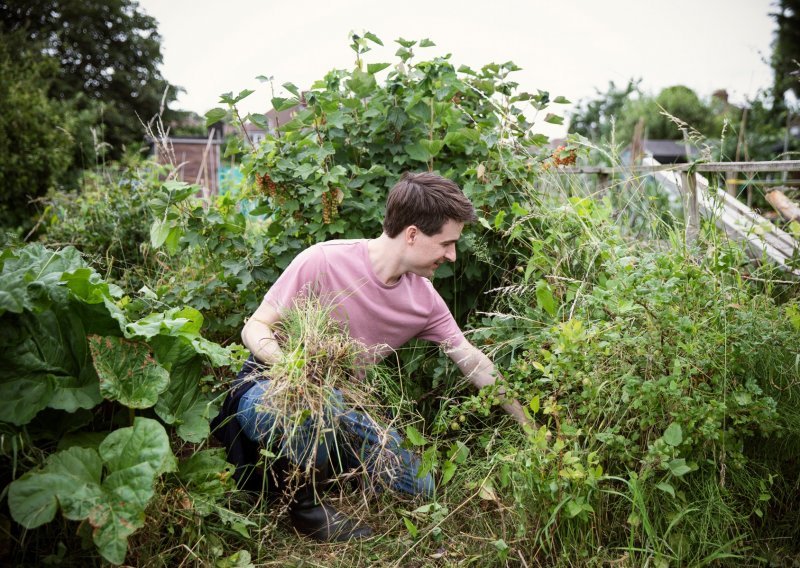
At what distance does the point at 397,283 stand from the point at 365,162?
0.93 m

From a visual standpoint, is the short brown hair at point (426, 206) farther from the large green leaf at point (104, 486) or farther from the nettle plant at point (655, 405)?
the large green leaf at point (104, 486)

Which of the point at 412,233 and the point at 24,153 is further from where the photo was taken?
the point at 24,153

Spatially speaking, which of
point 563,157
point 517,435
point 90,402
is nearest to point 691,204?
point 563,157

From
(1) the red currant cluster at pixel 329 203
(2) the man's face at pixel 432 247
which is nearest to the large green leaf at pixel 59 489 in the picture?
(2) the man's face at pixel 432 247

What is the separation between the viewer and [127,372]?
6.05 ft

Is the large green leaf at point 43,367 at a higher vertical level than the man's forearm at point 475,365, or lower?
higher

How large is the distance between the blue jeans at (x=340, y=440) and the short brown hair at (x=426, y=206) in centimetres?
82

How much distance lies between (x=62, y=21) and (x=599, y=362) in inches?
1309

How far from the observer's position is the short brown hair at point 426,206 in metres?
2.42

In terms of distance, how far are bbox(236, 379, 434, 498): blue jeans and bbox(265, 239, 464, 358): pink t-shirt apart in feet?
1.27

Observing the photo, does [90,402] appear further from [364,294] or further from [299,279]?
[364,294]

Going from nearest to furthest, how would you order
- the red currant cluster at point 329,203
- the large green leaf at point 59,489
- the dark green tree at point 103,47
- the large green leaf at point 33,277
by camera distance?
the large green leaf at point 59,489 < the large green leaf at point 33,277 < the red currant cluster at point 329,203 < the dark green tree at point 103,47

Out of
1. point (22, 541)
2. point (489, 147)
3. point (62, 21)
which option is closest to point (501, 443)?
point (489, 147)

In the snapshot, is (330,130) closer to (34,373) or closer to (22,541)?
(34,373)
